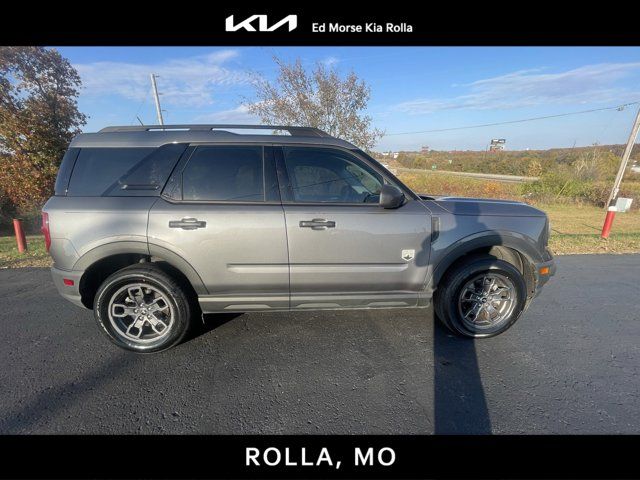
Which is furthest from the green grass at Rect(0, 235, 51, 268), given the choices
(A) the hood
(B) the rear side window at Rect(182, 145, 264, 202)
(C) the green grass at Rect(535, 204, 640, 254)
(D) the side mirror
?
(C) the green grass at Rect(535, 204, 640, 254)

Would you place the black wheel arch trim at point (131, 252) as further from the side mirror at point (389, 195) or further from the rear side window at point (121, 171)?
the side mirror at point (389, 195)

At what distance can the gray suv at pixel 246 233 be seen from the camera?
8.38ft

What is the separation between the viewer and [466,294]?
9.72 ft

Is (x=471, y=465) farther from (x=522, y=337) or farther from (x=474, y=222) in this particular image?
(x=474, y=222)

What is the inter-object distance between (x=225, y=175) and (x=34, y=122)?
8528 mm

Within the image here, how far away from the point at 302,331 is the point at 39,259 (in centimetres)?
574

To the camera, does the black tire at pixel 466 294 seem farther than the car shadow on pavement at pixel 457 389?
Yes

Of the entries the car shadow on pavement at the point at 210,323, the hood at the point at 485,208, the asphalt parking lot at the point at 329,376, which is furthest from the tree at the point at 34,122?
the hood at the point at 485,208

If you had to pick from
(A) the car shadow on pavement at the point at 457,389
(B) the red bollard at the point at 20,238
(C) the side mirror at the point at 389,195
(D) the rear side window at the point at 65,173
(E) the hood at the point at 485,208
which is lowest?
(A) the car shadow on pavement at the point at 457,389

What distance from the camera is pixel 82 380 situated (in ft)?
7.66

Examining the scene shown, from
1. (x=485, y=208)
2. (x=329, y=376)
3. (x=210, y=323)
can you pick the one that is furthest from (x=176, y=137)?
(x=485, y=208)

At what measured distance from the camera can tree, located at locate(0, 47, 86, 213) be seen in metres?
7.19
